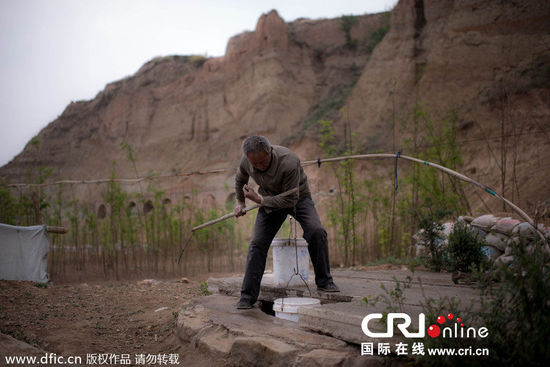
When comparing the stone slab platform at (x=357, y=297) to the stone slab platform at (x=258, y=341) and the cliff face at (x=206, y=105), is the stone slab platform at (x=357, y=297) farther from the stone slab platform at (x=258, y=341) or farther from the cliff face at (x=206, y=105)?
the cliff face at (x=206, y=105)

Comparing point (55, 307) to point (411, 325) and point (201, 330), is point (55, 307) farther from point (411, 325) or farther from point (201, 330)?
point (411, 325)

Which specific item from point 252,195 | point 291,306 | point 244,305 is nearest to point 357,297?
point 291,306

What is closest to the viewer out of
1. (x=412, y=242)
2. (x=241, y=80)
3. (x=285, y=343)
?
(x=285, y=343)

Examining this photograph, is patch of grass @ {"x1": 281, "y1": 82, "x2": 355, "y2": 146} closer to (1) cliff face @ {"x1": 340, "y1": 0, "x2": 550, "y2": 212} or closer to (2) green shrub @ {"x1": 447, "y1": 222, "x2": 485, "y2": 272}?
(1) cliff face @ {"x1": 340, "y1": 0, "x2": 550, "y2": 212}

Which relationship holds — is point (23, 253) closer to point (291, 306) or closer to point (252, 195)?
point (252, 195)

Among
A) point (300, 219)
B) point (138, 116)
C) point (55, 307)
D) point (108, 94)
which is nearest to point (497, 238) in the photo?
point (300, 219)

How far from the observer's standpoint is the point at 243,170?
11.0 feet

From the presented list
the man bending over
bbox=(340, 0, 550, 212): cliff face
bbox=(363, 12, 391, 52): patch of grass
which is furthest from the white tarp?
bbox=(363, 12, 391, 52): patch of grass

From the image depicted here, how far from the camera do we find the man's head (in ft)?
9.57

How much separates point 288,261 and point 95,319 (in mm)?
2115

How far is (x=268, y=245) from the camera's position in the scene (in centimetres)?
312

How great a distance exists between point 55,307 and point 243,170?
285cm

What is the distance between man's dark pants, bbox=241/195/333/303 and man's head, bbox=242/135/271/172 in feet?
1.37

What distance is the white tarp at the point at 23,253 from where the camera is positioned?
5715mm
